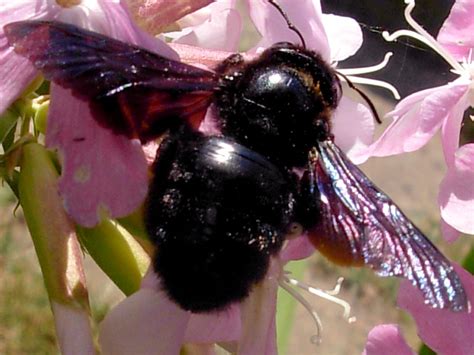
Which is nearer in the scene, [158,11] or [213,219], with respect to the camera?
[213,219]

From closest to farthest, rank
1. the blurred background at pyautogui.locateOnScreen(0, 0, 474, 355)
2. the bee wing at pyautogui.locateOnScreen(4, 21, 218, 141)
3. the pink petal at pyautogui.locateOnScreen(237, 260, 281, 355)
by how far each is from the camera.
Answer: the bee wing at pyautogui.locateOnScreen(4, 21, 218, 141), the pink petal at pyautogui.locateOnScreen(237, 260, 281, 355), the blurred background at pyautogui.locateOnScreen(0, 0, 474, 355)

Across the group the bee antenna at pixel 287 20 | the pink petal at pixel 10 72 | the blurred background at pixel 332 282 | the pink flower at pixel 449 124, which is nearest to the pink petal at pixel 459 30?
the pink flower at pixel 449 124

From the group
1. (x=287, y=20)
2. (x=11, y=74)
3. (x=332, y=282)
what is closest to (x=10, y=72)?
(x=11, y=74)

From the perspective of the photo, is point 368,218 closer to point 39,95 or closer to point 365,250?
point 365,250

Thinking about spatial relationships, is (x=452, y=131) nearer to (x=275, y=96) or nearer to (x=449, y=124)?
(x=449, y=124)

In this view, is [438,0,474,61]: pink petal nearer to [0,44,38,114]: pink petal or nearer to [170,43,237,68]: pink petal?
[170,43,237,68]: pink petal

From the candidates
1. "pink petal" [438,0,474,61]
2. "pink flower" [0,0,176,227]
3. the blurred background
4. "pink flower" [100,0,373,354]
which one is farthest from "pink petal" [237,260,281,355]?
the blurred background
